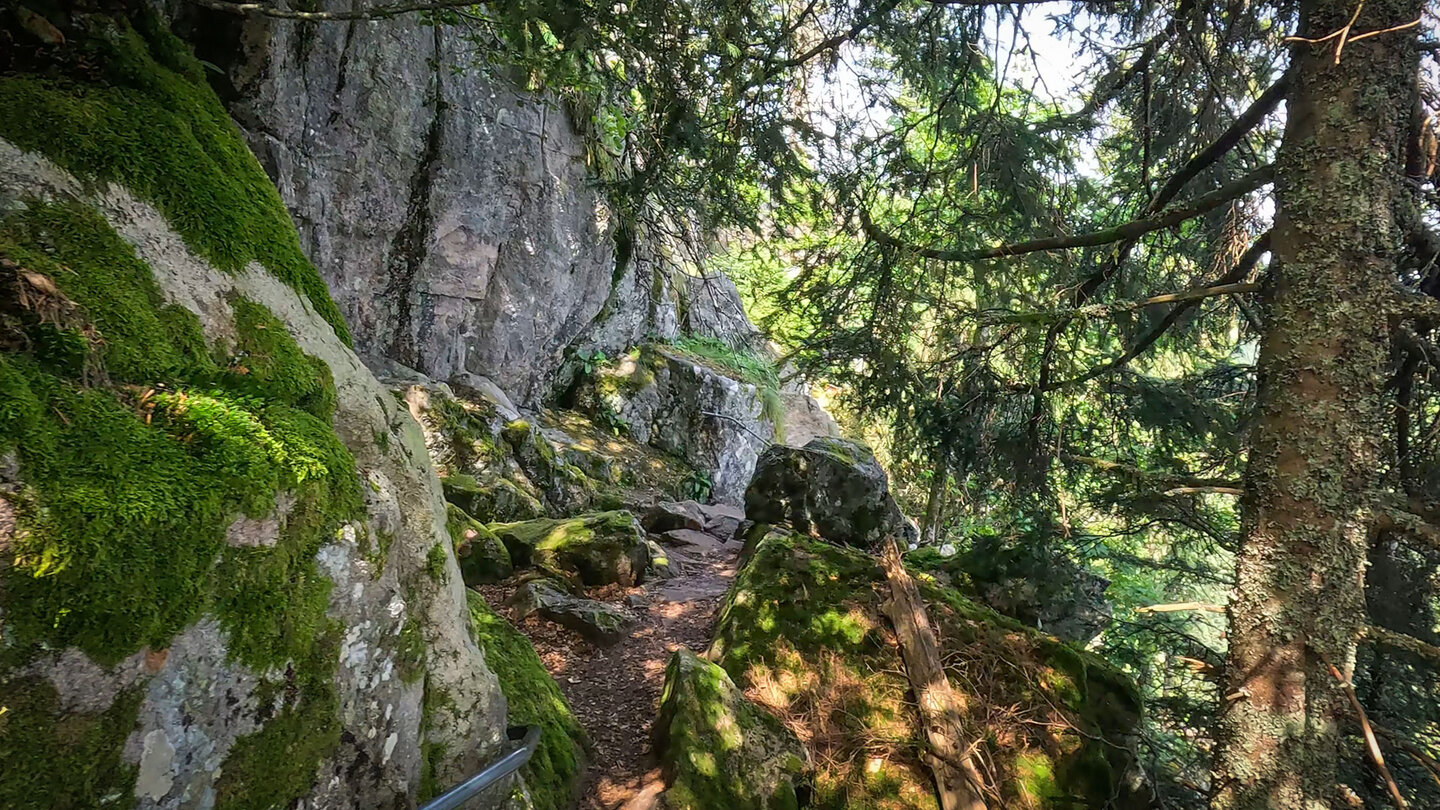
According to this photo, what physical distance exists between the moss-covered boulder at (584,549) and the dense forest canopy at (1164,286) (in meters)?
2.93

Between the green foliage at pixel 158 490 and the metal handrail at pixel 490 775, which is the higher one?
the green foliage at pixel 158 490

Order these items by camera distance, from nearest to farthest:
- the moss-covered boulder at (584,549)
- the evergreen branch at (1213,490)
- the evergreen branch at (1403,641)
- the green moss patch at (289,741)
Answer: the green moss patch at (289,741) → the evergreen branch at (1403,641) → the evergreen branch at (1213,490) → the moss-covered boulder at (584,549)

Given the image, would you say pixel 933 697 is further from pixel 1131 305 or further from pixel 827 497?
pixel 827 497

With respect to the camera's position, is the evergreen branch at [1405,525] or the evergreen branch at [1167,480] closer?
the evergreen branch at [1405,525]

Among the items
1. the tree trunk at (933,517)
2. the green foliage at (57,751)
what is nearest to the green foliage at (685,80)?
the green foliage at (57,751)

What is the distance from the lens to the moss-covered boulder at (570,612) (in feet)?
18.5

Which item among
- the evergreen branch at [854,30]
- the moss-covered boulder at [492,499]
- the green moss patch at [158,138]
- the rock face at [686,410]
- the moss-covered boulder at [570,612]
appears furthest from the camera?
the rock face at [686,410]

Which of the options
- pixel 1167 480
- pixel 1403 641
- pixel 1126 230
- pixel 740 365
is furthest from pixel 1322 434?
pixel 740 365

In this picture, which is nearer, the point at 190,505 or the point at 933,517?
the point at 190,505

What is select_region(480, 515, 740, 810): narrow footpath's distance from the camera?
12.9 feet

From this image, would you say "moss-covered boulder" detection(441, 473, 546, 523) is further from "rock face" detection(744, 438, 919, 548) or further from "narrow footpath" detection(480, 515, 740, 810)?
"rock face" detection(744, 438, 919, 548)

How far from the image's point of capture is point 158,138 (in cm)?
244

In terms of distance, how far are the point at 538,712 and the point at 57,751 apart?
2503 mm

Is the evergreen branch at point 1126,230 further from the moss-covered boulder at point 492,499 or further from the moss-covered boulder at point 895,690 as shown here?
the moss-covered boulder at point 492,499
